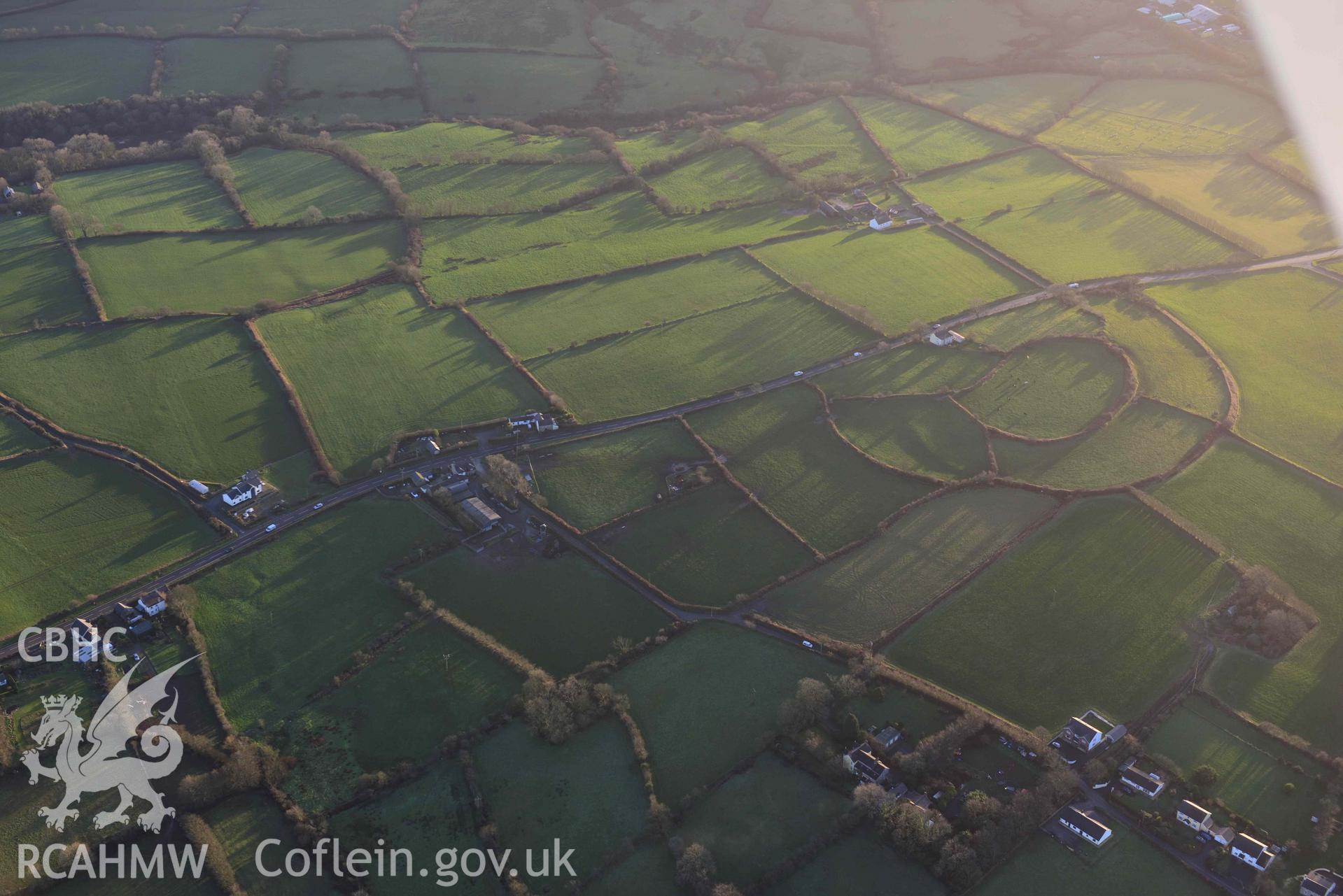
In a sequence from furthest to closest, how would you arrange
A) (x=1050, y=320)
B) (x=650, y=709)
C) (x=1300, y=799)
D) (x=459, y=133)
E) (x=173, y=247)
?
(x=459, y=133) → (x=173, y=247) → (x=1050, y=320) → (x=650, y=709) → (x=1300, y=799)

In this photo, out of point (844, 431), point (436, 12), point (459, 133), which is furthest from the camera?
point (436, 12)

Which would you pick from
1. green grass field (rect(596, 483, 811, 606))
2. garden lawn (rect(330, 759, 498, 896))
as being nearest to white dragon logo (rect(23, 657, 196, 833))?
garden lawn (rect(330, 759, 498, 896))

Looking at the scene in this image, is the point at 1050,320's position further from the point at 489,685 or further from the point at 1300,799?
the point at 489,685

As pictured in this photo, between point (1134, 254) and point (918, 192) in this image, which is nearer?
point (1134, 254)

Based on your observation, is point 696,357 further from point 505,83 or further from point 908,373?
point 505,83

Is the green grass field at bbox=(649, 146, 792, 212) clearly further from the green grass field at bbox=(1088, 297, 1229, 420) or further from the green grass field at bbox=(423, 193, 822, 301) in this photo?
the green grass field at bbox=(1088, 297, 1229, 420)

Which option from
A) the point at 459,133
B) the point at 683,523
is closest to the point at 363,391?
the point at 683,523

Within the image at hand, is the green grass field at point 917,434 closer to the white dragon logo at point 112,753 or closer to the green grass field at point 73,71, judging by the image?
the white dragon logo at point 112,753
